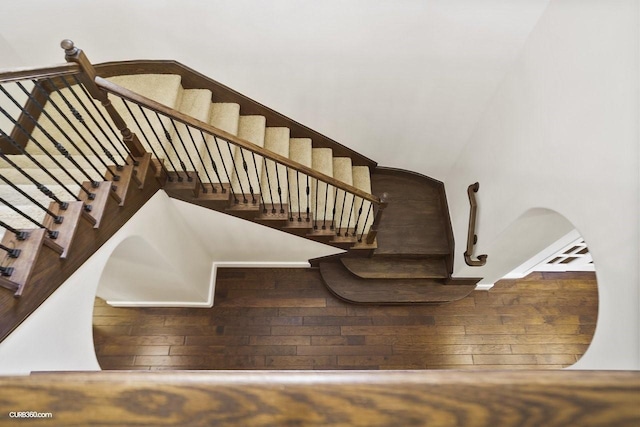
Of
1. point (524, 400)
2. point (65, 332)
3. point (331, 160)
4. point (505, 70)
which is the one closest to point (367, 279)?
point (331, 160)

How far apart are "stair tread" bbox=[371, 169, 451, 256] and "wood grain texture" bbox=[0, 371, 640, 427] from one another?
3.31 meters

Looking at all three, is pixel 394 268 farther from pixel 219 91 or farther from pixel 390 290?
pixel 219 91

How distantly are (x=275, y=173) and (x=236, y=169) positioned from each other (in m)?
0.42

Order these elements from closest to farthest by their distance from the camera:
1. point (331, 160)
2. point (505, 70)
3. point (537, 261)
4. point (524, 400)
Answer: point (524, 400) → point (505, 70) → point (537, 261) → point (331, 160)

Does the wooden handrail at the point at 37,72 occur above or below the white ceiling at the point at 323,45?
below

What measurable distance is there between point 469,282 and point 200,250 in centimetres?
283

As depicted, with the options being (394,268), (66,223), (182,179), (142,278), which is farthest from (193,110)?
(394,268)

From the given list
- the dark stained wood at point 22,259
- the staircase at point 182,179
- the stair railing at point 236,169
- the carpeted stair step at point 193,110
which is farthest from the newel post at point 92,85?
the dark stained wood at point 22,259

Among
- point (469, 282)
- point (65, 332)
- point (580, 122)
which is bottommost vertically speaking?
point (65, 332)

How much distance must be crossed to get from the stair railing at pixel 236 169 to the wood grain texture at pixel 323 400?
1.85m

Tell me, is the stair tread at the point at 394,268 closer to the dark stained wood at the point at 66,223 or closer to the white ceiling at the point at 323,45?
the white ceiling at the point at 323,45

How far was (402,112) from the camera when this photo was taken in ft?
11.1

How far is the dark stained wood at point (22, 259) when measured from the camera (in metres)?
1.36

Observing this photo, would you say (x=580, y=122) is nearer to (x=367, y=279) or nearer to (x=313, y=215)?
(x=313, y=215)
